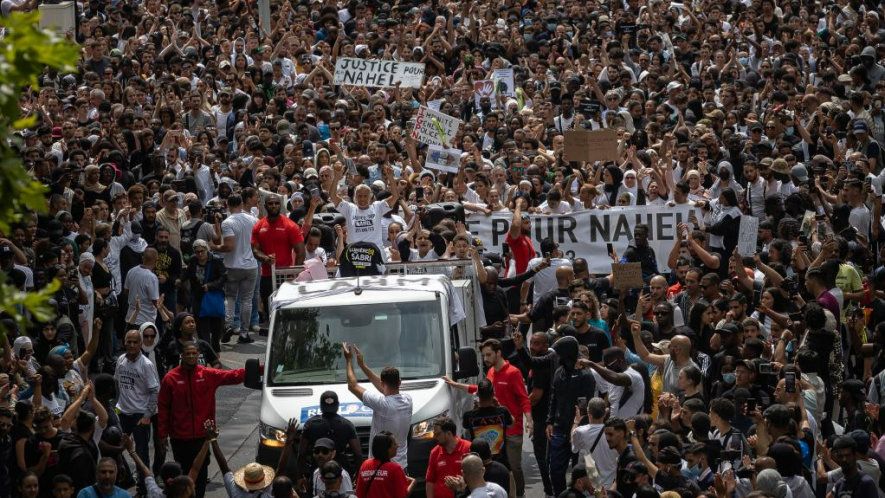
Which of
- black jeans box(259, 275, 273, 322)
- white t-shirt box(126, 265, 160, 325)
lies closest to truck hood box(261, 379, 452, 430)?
white t-shirt box(126, 265, 160, 325)

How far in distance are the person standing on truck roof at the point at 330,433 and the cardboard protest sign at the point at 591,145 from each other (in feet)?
30.5

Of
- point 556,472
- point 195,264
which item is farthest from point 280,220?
point 556,472

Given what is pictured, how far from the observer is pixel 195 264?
17.9 m

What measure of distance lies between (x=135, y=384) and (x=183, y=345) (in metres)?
0.66

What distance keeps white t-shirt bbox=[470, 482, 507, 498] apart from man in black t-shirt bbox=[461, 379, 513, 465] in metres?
1.70

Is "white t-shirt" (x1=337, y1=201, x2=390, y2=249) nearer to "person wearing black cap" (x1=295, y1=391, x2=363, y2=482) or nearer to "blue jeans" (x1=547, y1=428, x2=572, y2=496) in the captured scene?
"blue jeans" (x1=547, y1=428, x2=572, y2=496)

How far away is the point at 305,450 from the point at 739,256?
6722 millimetres

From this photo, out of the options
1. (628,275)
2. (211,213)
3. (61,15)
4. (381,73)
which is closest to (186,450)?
(628,275)

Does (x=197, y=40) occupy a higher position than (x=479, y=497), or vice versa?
(x=197, y=40)

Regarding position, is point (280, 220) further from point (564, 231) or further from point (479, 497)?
point (479, 497)

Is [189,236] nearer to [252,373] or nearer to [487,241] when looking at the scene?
[487,241]

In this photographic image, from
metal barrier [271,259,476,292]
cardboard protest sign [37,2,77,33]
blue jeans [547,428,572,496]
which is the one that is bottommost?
blue jeans [547,428,572,496]

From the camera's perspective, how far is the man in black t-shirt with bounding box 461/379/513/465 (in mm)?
12211

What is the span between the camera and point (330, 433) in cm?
1191
